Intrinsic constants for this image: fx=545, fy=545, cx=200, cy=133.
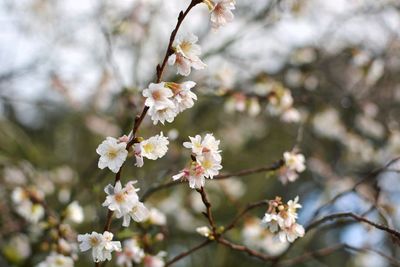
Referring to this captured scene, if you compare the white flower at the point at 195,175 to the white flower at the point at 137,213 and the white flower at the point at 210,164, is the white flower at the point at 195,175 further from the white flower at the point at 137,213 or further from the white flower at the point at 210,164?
the white flower at the point at 137,213

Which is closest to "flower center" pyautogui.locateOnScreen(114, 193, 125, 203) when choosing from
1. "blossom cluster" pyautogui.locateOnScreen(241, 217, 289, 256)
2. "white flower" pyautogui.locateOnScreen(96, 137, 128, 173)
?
"white flower" pyautogui.locateOnScreen(96, 137, 128, 173)

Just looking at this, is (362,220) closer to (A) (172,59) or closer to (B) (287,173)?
(B) (287,173)

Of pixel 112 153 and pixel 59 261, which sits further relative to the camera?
pixel 59 261

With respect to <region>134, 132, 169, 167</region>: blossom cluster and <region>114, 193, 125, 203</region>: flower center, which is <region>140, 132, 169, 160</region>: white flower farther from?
<region>114, 193, 125, 203</region>: flower center

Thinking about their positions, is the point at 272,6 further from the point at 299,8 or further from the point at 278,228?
the point at 278,228

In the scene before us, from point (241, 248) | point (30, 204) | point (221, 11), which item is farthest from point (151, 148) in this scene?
point (30, 204)

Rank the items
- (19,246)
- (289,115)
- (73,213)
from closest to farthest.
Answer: (73,213)
(289,115)
(19,246)

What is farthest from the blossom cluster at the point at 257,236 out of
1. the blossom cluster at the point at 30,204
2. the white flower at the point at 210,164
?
the white flower at the point at 210,164
